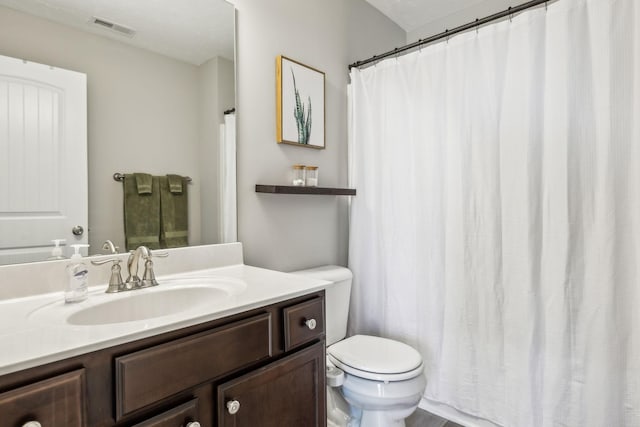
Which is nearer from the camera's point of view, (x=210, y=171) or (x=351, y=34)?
(x=210, y=171)

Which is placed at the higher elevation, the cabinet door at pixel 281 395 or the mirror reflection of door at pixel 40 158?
the mirror reflection of door at pixel 40 158

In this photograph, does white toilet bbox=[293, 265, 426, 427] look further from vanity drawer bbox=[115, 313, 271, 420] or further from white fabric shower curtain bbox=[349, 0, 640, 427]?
vanity drawer bbox=[115, 313, 271, 420]

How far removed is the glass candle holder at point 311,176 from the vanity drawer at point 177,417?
1.16 metres

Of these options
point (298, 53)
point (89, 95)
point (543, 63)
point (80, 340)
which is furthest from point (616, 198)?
point (89, 95)

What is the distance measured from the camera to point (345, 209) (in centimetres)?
214

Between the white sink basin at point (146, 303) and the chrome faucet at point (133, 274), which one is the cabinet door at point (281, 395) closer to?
the white sink basin at point (146, 303)

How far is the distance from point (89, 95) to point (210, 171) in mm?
501

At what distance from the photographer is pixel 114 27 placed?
122 centimetres

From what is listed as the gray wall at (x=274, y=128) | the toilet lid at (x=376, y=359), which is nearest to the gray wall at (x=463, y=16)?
the gray wall at (x=274, y=128)

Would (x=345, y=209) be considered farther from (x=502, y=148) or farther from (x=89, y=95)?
(x=89, y=95)

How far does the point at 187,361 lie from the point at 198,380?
0.06m

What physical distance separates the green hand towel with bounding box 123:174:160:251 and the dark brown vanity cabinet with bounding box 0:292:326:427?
0.58 metres

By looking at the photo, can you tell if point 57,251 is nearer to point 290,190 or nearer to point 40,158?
point 40,158

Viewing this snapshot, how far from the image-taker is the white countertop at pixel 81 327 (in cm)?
65
